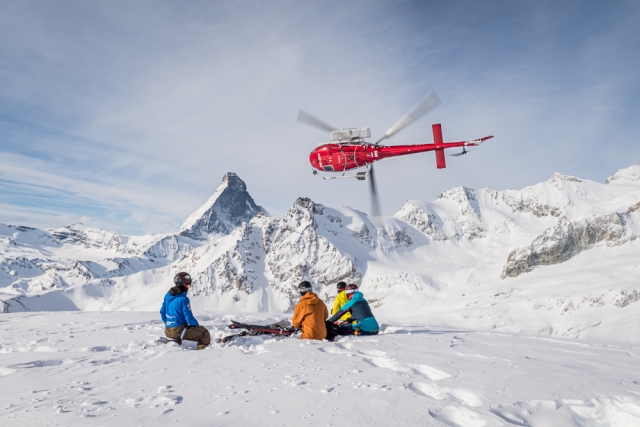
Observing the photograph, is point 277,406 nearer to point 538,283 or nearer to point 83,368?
point 83,368

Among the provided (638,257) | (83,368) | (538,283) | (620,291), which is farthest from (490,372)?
(638,257)

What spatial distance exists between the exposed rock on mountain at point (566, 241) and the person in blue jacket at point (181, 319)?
521 feet

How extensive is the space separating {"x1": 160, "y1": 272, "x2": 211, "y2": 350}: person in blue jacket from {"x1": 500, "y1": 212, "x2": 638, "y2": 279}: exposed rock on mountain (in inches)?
6249

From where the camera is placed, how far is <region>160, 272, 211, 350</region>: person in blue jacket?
1072cm

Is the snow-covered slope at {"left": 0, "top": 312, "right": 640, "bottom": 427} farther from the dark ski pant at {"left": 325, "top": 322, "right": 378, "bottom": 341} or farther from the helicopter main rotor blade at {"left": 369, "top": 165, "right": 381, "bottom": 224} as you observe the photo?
the helicopter main rotor blade at {"left": 369, "top": 165, "right": 381, "bottom": 224}

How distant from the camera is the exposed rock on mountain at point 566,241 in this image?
144375 mm

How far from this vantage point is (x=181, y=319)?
35.7 feet

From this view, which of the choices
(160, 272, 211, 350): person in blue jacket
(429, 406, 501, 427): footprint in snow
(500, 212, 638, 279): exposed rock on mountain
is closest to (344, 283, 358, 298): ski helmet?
(160, 272, 211, 350): person in blue jacket

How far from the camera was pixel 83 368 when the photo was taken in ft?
26.1

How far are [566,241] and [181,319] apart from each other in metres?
169

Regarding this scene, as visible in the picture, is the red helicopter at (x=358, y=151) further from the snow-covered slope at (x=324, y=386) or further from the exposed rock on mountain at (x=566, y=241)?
the exposed rock on mountain at (x=566, y=241)

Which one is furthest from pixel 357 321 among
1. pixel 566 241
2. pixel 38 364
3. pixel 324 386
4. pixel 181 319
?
pixel 566 241

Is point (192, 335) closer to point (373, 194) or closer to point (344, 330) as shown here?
point (344, 330)

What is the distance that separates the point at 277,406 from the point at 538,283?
5621 inches
